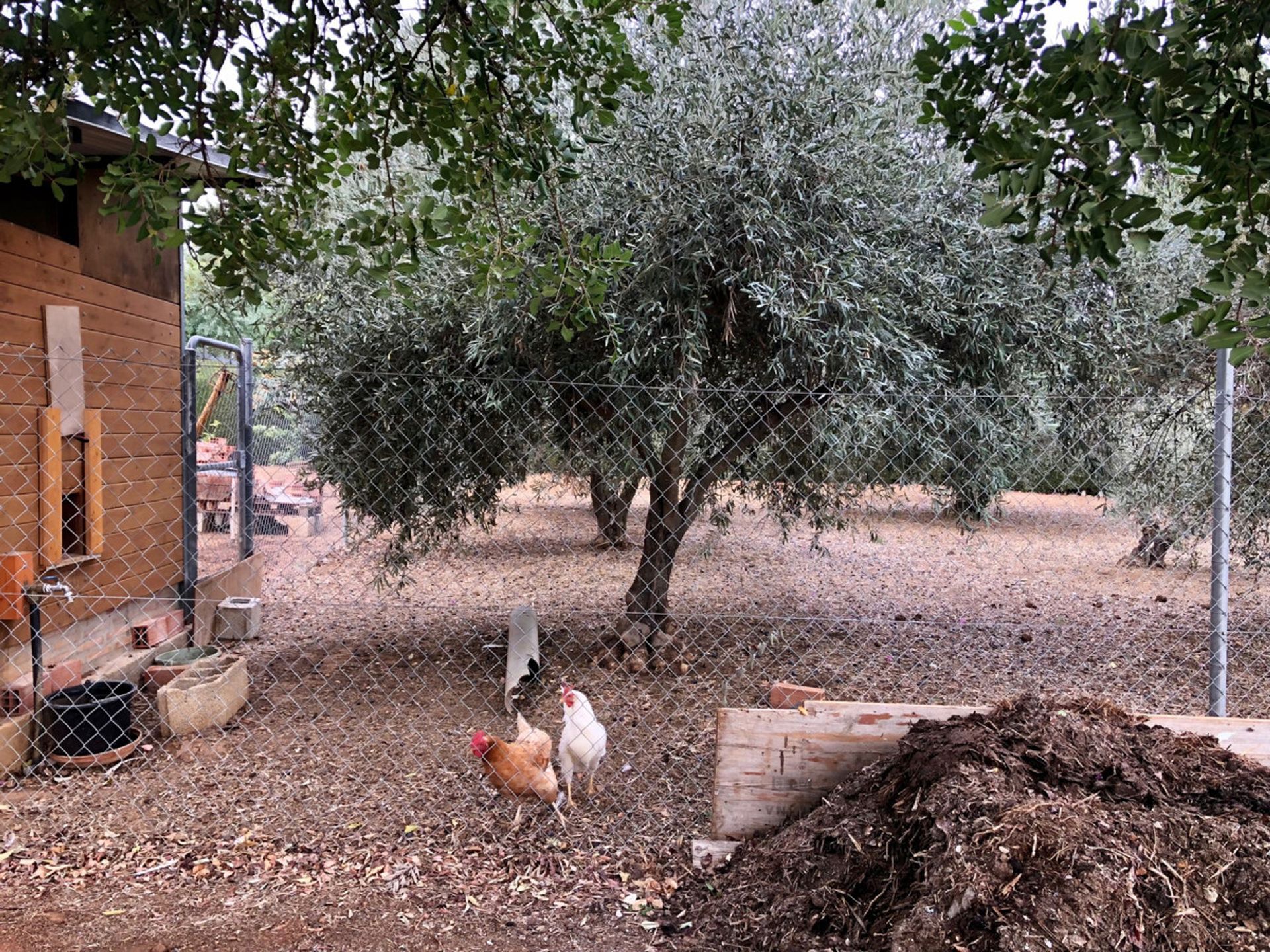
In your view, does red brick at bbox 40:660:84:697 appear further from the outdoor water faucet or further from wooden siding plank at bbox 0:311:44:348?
wooden siding plank at bbox 0:311:44:348

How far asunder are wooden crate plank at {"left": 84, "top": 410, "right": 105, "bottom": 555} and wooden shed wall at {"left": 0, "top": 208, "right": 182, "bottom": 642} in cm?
10

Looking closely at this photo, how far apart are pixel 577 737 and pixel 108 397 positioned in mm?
3848

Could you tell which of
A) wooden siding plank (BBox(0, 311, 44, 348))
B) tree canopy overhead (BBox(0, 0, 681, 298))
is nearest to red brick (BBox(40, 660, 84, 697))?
wooden siding plank (BBox(0, 311, 44, 348))

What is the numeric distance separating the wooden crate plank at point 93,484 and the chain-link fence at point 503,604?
15mm

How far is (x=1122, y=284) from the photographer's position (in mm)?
5867

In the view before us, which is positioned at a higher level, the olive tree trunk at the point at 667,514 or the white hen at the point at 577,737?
the olive tree trunk at the point at 667,514

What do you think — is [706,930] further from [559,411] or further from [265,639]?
[265,639]

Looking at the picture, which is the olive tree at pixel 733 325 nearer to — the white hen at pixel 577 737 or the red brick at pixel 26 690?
the white hen at pixel 577 737

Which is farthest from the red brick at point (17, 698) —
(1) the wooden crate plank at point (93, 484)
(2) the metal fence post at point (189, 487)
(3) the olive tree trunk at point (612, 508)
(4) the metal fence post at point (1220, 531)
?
(4) the metal fence post at point (1220, 531)

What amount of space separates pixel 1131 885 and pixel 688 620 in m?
4.53

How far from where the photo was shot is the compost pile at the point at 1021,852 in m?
2.17

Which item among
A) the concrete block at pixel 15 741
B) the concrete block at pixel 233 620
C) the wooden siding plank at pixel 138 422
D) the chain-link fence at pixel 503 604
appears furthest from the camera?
the concrete block at pixel 233 620

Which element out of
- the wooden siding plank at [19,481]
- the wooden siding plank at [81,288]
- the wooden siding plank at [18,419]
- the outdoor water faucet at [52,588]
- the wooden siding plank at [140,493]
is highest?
the wooden siding plank at [81,288]

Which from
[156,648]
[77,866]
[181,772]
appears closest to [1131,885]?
[77,866]
